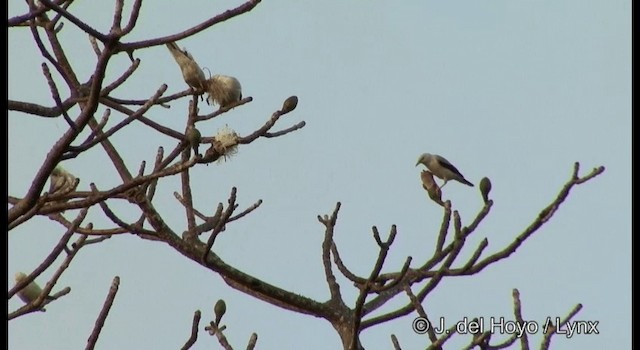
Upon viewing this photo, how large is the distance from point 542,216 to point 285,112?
46.9 inches

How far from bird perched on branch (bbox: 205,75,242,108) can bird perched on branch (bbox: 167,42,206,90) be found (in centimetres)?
5

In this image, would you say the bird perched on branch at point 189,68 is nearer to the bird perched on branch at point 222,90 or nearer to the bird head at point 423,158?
the bird perched on branch at point 222,90

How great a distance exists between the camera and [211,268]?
4.83 metres

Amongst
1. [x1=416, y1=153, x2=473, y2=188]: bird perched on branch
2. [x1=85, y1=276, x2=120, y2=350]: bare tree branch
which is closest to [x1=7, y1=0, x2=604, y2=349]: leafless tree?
[x1=85, y1=276, x2=120, y2=350]: bare tree branch

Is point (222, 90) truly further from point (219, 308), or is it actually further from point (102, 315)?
point (102, 315)

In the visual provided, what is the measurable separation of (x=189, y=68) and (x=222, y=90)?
22 centimetres

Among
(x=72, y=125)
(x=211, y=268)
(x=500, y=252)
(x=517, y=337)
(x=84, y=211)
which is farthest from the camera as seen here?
(x=211, y=268)

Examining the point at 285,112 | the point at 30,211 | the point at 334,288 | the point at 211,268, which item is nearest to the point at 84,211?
the point at 30,211

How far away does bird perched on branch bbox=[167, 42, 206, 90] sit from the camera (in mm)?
5164

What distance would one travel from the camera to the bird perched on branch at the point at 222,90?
519cm

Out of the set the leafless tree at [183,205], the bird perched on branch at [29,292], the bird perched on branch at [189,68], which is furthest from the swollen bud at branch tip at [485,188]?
the bird perched on branch at [29,292]

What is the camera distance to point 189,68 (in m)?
5.21

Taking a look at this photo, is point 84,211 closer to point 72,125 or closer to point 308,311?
point 72,125

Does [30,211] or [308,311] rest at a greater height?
[308,311]
